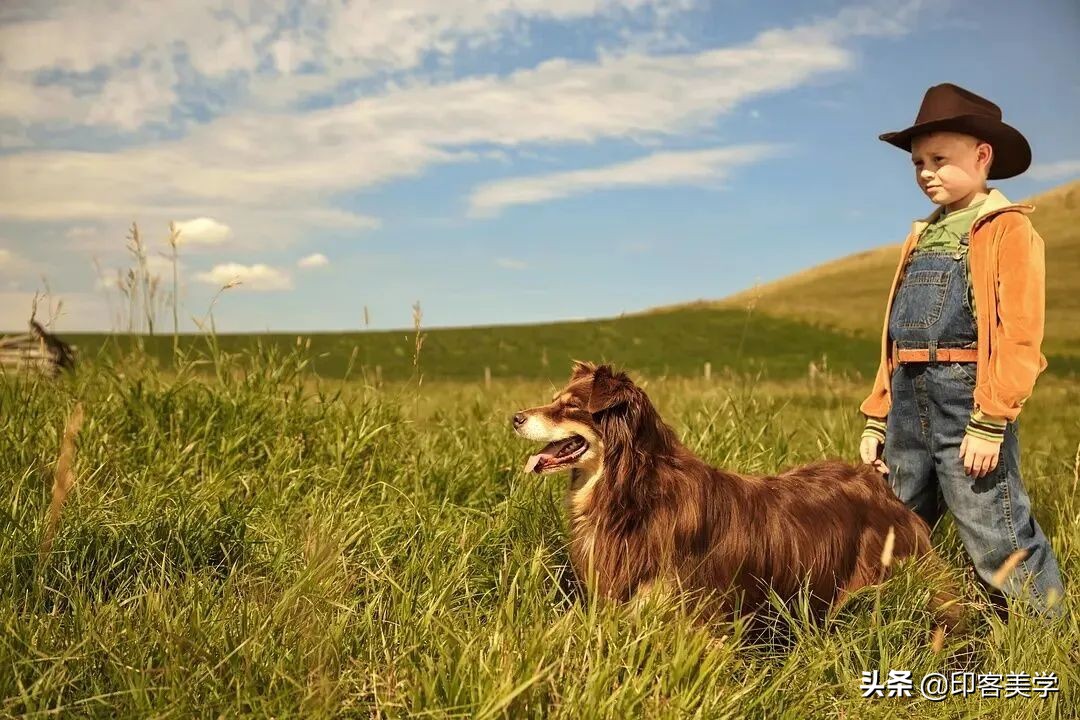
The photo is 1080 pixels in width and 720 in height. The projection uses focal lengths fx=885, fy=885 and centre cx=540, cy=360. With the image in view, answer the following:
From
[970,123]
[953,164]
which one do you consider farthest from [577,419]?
[970,123]

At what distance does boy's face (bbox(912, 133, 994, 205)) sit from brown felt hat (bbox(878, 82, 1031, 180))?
0.04m

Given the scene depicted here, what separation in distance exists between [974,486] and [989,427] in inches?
14.2

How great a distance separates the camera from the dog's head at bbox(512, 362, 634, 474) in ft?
11.7

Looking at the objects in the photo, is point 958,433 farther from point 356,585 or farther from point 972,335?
point 356,585

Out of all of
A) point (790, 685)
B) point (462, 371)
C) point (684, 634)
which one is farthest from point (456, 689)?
point (462, 371)

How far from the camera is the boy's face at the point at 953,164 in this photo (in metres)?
3.96

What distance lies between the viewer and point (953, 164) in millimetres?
3977

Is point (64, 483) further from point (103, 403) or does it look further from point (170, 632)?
point (103, 403)

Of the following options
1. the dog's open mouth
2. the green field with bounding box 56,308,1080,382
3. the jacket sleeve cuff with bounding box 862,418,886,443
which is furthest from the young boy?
the green field with bounding box 56,308,1080,382

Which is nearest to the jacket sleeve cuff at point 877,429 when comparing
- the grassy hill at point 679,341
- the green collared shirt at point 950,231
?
the green collared shirt at point 950,231

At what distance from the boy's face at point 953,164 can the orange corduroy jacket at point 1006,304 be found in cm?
16

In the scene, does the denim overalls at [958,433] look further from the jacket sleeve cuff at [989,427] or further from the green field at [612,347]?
the green field at [612,347]

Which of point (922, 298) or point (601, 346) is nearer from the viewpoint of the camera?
point (922, 298)

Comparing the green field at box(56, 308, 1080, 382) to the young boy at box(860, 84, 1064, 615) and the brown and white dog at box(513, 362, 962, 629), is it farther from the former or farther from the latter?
the brown and white dog at box(513, 362, 962, 629)
